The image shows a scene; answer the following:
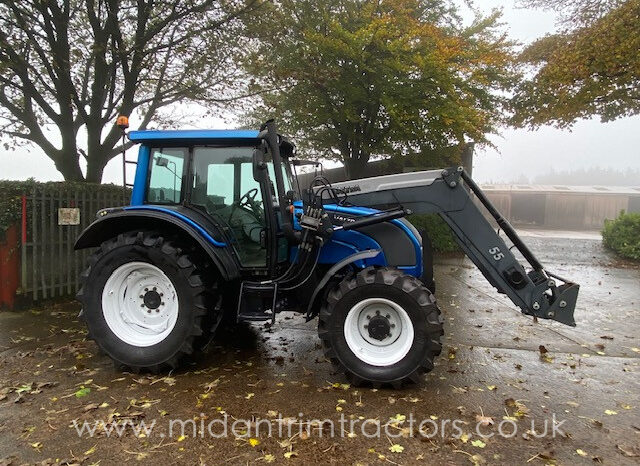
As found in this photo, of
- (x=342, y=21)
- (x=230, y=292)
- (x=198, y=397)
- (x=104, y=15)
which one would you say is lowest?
(x=198, y=397)

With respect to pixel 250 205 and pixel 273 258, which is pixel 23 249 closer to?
pixel 250 205

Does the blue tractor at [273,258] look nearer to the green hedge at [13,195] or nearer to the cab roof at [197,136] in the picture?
the cab roof at [197,136]

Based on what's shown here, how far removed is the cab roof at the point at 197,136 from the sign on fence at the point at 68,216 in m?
2.91

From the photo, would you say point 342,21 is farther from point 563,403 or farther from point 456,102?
point 563,403

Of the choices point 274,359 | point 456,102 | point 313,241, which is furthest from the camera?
point 456,102

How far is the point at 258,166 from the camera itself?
139 inches

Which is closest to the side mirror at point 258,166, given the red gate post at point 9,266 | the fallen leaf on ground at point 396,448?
the fallen leaf on ground at point 396,448

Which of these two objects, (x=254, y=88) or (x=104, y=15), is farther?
(x=254, y=88)

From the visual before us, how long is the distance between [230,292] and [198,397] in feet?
3.90

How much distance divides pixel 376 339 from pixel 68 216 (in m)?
5.10

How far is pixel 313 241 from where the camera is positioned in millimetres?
3945

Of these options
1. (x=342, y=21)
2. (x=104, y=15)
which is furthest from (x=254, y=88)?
(x=104, y=15)

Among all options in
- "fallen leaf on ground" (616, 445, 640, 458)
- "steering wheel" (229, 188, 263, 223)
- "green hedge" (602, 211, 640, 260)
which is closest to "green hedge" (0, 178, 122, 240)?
"steering wheel" (229, 188, 263, 223)

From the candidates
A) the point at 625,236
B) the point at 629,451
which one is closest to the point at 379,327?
the point at 629,451
